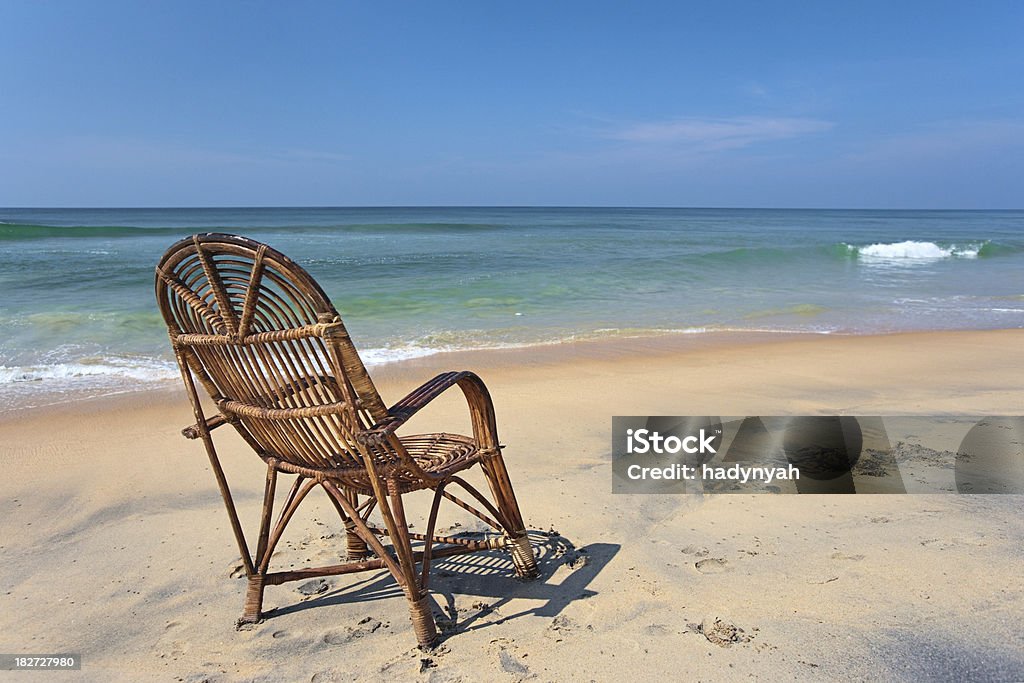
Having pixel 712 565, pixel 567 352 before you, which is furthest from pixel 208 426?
pixel 567 352

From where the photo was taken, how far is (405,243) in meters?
32.8

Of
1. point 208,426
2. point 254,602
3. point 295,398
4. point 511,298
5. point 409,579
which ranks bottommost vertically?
point 511,298

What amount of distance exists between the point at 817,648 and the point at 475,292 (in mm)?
12910

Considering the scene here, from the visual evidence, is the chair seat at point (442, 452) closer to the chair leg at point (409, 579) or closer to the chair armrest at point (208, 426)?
the chair leg at point (409, 579)

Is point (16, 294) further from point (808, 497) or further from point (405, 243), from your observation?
point (405, 243)

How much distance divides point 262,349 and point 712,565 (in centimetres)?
184

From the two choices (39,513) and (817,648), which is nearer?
(817,648)

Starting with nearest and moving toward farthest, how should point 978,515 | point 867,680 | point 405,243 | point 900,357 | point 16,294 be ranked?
1. point 867,680
2. point 978,515
3. point 900,357
4. point 16,294
5. point 405,243

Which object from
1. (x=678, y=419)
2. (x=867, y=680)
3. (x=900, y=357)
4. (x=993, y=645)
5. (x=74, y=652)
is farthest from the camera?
(x=900, y=357)

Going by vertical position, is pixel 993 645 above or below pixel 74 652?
above

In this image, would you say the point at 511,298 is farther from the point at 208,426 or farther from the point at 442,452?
the point at 208,426

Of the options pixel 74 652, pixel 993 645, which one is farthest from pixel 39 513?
pixel 993 645

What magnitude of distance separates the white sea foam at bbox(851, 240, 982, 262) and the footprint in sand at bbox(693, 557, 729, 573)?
26.5m

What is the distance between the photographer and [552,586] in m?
2.84
